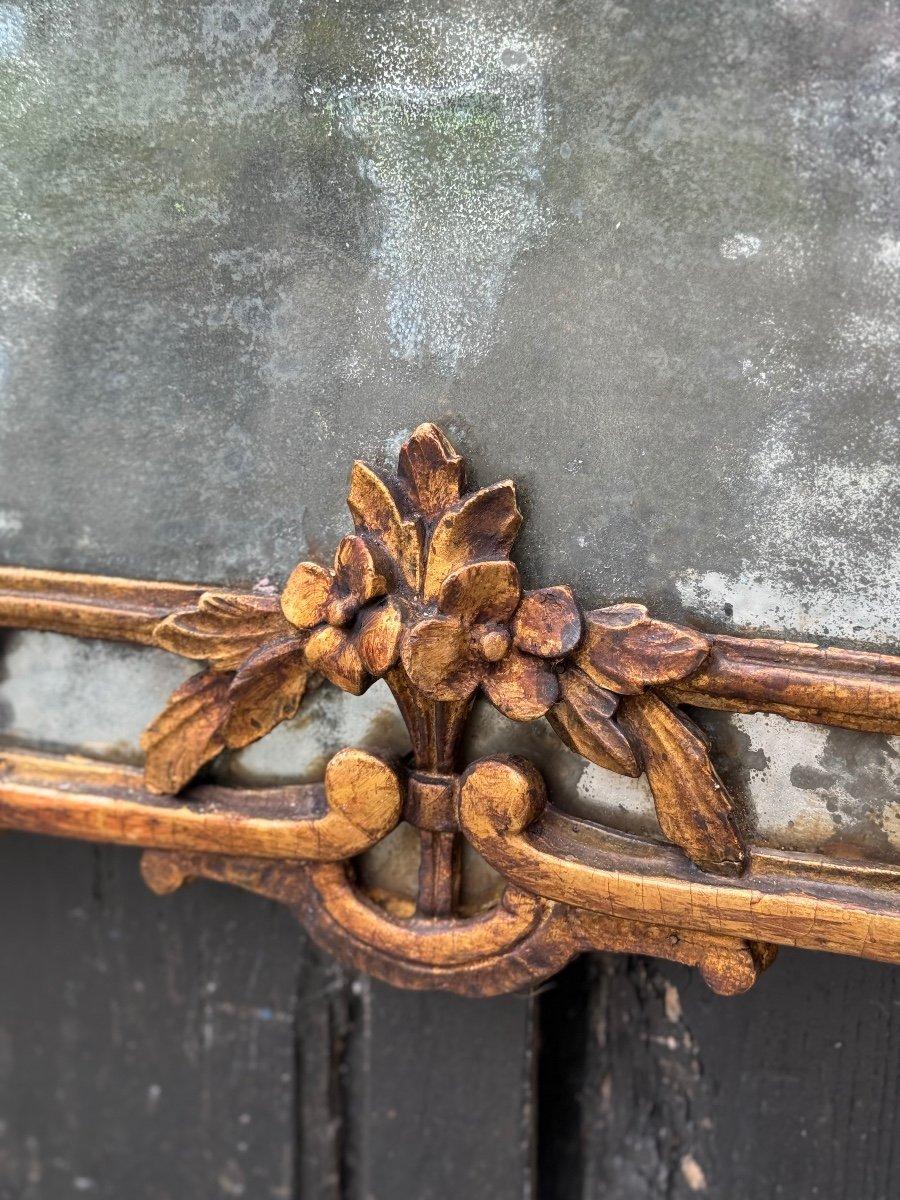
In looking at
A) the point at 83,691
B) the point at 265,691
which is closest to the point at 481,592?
the point at 265,691

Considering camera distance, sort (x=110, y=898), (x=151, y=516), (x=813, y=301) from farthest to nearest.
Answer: (x=110, y=898), (x=151, y=516), (x=813, y=301)

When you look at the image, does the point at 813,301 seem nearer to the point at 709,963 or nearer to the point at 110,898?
the point at 709,963

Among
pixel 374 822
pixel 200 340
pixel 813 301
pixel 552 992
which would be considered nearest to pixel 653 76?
pixel 813 301

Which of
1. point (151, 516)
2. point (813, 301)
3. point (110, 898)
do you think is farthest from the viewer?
point (110, 898)

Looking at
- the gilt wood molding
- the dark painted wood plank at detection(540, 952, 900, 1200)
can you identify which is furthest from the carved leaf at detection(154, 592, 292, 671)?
the dark painted wood plank at detection(540, 952, 900, 1200)

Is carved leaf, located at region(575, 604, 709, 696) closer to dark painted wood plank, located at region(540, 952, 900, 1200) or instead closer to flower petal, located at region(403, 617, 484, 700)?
flower petal, located at region(403, 617, 484, 700)

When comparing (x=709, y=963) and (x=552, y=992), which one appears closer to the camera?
(x=709, y=963)
